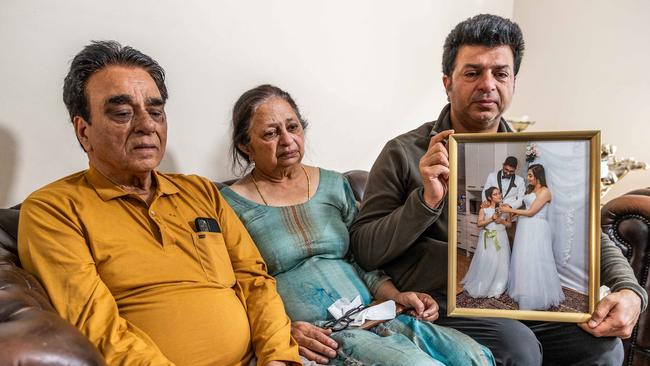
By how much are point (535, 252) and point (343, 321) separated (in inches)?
20.5

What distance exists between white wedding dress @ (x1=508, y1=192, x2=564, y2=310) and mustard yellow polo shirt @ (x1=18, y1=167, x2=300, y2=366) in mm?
567

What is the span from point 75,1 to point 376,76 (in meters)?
1.37

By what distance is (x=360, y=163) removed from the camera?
94.0 inches

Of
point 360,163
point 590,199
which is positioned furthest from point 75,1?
point 590,199

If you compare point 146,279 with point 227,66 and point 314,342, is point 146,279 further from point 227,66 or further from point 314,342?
point 227,66

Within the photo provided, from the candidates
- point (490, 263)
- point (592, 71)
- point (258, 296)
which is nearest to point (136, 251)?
point (258, 296)

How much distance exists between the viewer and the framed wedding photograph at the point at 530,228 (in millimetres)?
1137

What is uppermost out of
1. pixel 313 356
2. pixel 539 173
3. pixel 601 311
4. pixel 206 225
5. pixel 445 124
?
pixel 445 124

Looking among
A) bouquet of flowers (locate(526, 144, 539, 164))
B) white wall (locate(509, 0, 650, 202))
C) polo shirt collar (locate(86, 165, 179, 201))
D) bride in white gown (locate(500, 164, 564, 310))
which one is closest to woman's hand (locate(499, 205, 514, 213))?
Result: bride in white gown (locate(500, 164, 564, 310))

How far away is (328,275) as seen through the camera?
1447 millimetres

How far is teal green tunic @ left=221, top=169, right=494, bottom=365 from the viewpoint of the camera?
1221 millimetres

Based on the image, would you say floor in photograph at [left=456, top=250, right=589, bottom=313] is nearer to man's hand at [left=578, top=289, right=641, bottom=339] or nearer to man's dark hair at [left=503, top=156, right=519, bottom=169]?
man's hand at [left=578, top=289, right=641, bottom=339]

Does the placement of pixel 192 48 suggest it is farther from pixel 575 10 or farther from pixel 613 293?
pixel 575 10

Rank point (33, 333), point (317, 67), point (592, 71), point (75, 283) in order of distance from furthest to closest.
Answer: point (592, 71) → point (317, 67) → point (75, 283) → point (33, 333)
